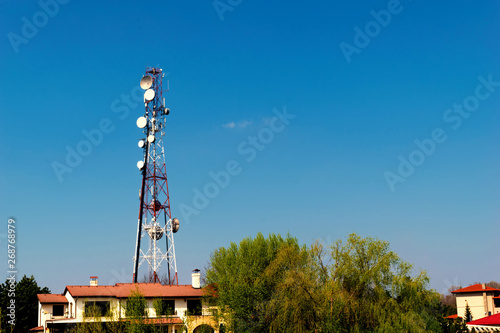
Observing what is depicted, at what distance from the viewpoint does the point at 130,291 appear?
153ft

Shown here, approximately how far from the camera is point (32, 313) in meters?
58.9

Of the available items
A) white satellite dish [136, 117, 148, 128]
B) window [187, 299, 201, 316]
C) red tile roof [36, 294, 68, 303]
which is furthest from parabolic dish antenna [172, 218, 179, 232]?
red tile roof [36, 294, 68, 303]

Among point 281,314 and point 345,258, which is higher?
point 345,258

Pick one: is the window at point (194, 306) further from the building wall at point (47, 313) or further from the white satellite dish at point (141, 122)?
the white satellite dish at point (141, 122)

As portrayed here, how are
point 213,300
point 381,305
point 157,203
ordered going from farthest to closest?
point 157,203, point 213,300, point 381,305

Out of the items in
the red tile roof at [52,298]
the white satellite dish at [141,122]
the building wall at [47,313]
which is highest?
the white satellite dish at [141,122]

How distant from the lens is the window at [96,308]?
41094mm

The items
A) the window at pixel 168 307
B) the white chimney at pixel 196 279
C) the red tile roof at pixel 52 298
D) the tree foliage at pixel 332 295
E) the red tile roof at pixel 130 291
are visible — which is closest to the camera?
the tree foliage at pixel 332 295

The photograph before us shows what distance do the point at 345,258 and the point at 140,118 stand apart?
98.7ft

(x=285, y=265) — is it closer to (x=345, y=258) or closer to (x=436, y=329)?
(x=345, y=258)

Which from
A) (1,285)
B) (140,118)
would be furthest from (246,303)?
(1,285)

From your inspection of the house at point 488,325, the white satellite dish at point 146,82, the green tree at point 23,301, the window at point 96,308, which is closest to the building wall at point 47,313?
the window at point 96,308

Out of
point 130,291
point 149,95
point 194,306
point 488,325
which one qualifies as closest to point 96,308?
point 130,291

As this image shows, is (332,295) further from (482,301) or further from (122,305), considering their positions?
(482,301)
